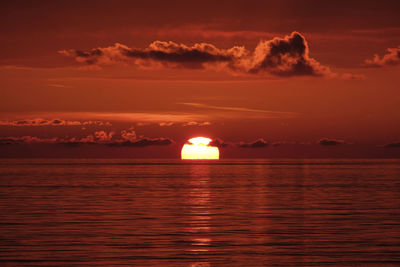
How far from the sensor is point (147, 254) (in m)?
26.2

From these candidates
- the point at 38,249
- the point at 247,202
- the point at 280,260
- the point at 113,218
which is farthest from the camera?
the point at 247,202

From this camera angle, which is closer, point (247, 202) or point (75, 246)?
point (75, 246)

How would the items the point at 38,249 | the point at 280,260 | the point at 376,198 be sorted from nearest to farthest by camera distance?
the point at 280,260 → the point at 38,249 → the point at 376,198

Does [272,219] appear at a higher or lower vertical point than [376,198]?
lower

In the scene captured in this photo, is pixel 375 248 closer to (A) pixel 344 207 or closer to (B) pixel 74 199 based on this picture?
(A) pixel 344 207

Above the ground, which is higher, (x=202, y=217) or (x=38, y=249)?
(x=202, y=217)

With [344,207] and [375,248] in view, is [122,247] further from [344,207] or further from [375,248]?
[344,207]

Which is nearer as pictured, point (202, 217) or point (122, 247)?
point (122, 247)

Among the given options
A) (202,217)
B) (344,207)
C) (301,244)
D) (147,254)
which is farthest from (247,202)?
(147,254)

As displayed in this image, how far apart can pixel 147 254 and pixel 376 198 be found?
38.4 metres

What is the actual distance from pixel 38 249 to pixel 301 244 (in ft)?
40.8

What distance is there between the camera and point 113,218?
4003 centimetres

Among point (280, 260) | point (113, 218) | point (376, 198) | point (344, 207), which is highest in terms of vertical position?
point (376, 198)

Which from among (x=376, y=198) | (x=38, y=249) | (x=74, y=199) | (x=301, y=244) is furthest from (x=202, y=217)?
(x=376, y=198)
